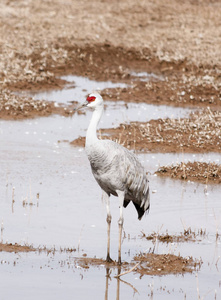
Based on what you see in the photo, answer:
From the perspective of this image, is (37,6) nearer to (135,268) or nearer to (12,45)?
(12,45)

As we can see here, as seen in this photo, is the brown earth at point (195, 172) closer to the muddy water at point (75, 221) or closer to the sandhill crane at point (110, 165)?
the muddy water at point (75, 221)

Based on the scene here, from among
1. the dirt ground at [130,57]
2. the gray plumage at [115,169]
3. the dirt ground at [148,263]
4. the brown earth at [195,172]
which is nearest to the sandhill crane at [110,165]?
the gray plumage at [115,169]

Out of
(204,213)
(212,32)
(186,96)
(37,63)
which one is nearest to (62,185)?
(204,213)

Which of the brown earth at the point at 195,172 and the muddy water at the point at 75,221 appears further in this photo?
the brown earth at the point at 195,172

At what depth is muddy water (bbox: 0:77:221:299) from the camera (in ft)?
30.6

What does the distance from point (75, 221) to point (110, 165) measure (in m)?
2.16

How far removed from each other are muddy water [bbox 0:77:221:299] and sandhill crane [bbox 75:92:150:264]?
83cm

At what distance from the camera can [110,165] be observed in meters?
10.4

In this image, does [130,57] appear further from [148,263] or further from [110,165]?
[148,263]

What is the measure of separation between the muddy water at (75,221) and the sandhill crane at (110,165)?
0.83m

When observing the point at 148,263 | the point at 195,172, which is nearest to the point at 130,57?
the point at 195,172

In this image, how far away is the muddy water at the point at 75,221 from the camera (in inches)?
367

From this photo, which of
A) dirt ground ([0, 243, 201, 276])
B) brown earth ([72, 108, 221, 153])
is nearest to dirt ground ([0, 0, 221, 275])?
brown earth ([72, 108, 221, 153])

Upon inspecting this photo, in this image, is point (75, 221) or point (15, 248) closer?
point (15, 248)
